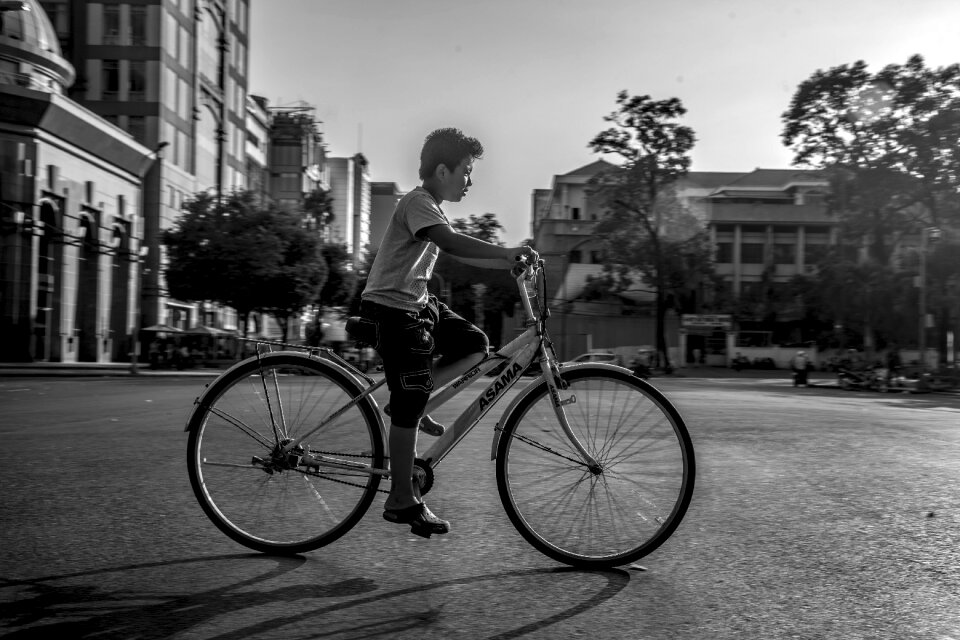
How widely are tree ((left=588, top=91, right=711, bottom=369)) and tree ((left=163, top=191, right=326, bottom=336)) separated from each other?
1453cm

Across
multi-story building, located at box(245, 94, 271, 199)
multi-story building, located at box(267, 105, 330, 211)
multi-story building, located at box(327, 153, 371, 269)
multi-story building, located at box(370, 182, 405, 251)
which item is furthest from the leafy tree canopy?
multi-story building, located at box(370, 182, 405, 251)

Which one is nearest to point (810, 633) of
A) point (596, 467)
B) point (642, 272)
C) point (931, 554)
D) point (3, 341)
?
point (596, 467)

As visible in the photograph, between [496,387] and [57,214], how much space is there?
123 feet

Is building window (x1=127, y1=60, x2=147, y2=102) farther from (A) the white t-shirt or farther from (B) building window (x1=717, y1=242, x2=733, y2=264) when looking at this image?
(A) the white t-shirt

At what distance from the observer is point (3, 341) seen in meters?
34.5

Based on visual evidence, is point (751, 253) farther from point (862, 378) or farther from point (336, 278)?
point (862, 378)

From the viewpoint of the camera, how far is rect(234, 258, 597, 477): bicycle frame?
146 inches

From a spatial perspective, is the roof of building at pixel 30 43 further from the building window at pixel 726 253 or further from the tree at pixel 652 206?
the building window at pixel 726 253

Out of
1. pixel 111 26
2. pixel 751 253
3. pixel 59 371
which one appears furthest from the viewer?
pixel 751 253

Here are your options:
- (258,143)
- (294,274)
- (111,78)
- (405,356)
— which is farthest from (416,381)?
(258,143)

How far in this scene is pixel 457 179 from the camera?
3789 millimetres

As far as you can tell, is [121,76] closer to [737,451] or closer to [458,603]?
[737,451]

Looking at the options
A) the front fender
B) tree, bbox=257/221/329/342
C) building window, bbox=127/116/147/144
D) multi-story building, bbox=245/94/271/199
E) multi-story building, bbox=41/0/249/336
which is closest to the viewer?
the front fender

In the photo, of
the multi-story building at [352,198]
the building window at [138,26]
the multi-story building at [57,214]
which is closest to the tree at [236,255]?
the multi-story building at [57,214]
